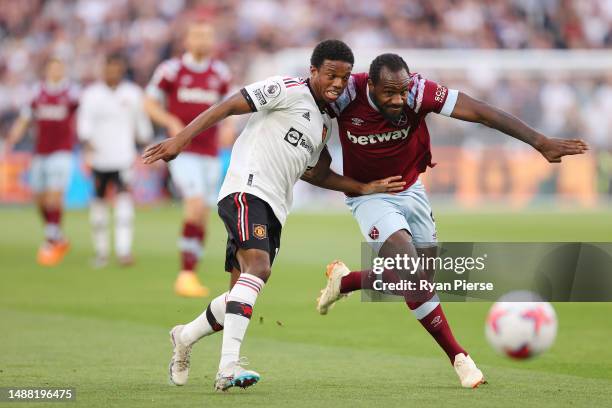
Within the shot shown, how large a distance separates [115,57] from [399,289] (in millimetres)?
8899

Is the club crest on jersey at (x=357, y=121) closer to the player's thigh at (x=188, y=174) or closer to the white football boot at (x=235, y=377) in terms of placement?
the white football boot at (x=235, y=377)

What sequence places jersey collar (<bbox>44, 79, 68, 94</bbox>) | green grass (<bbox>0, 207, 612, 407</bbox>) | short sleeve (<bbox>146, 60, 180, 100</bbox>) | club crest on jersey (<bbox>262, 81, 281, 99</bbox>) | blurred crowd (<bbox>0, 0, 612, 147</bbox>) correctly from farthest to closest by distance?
1. blurred crowd (<bbox>0, 0, 612, 147</bbox>)
2. jersey collar (<bbox>44, 79, 68, 94</bbox>)
3. short sleeve (<bbox>146, 60, 180, 100</bbox>)
4. club crest on jersey (<bbox>262, 81, 281, 99</bbox>)
5. green grass (<bbox>0, 207, 612, 407</bbox>)

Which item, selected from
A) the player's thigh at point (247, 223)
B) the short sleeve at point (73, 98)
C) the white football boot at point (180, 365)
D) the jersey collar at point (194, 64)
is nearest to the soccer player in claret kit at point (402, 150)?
the player's thigh at point (247, 223)

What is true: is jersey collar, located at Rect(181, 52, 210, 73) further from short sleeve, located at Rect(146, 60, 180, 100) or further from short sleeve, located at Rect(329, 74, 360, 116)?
short sleeve, located at Rect(329, 74, 360, 116)

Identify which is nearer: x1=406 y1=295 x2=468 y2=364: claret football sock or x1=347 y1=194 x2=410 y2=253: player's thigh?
x1=406 y1=295 x2=468 y2=364: claret football sock

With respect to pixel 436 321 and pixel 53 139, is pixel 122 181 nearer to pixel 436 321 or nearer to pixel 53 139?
pixel 53 139

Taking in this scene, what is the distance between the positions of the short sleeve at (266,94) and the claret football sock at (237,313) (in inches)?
42.6

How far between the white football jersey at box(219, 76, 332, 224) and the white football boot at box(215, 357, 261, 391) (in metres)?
1.09

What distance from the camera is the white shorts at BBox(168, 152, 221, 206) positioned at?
12.8 metres

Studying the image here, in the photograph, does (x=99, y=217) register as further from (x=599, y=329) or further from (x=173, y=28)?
(x=173, y=28)

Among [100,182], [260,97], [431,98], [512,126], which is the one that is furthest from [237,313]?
[100,182]

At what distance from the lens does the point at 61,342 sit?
30.3ft

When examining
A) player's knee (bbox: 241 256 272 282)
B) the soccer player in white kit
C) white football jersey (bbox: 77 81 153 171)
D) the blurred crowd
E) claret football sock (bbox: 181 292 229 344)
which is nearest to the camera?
player's knee (bbox: 241 256 272 282)

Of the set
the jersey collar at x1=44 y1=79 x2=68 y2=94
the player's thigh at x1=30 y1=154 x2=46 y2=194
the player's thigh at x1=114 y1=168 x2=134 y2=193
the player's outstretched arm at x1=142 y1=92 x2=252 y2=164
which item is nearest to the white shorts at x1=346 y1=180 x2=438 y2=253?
the player's outstretched arm at x1=142 y1=92 x2=252 y2=164
